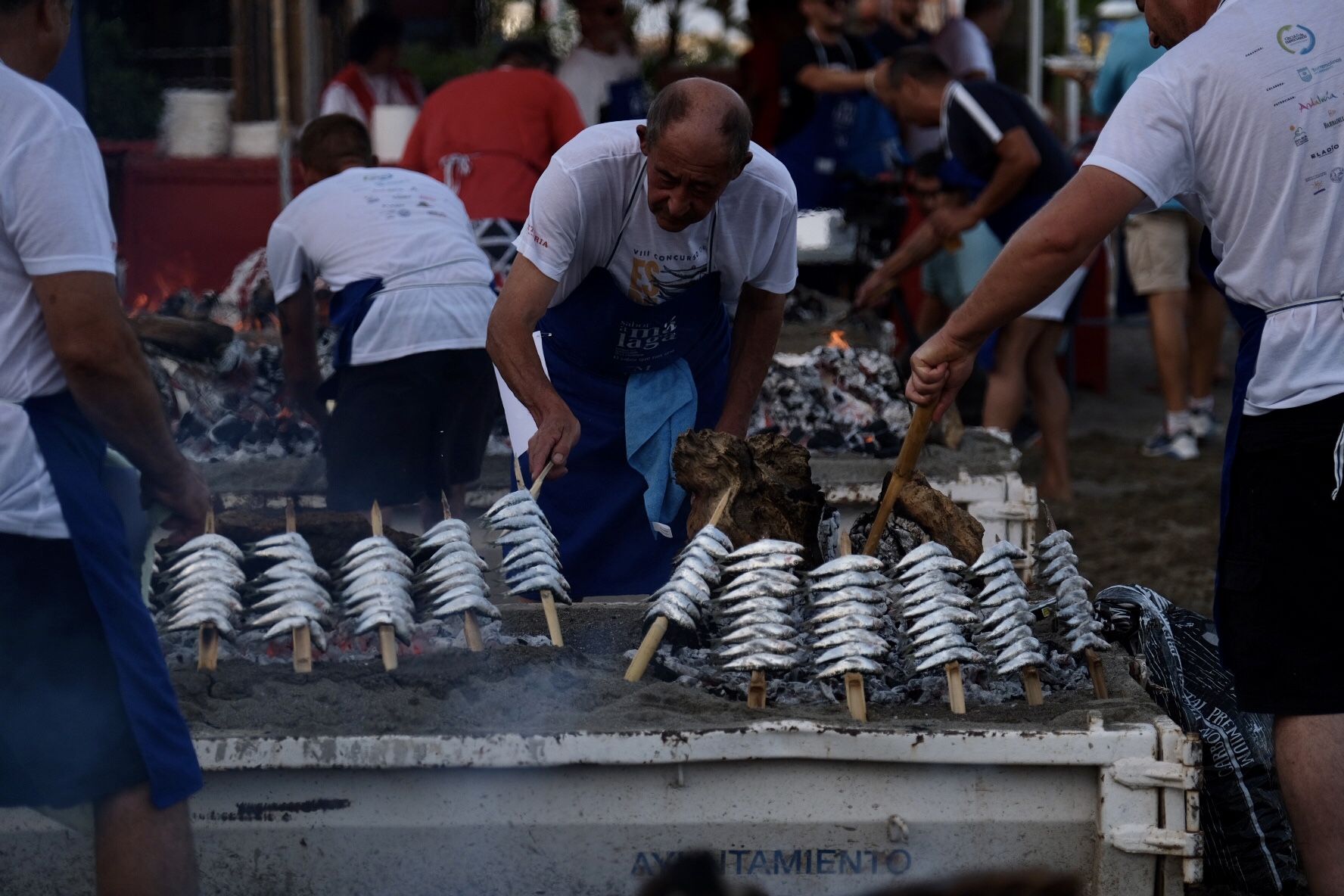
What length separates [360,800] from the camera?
2.91 meters

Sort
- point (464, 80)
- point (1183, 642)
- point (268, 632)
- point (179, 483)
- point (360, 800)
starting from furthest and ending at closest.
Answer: point (464, 80) → point (1183, 642) → point (268, 632) → point (360, 800) → point (179, 483)

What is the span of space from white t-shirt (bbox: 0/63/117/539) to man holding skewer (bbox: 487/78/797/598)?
4.61 feet

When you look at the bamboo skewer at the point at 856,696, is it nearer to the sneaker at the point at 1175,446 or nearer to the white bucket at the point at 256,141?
the sneaker at the point at 1175,446

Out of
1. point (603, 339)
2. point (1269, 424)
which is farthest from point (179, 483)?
point (1269, 424)

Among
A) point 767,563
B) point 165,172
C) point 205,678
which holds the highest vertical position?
point 767,563

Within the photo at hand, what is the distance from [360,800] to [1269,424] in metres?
1.92

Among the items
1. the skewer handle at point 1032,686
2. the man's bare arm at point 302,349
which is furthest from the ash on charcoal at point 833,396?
the skewer handle at point 1032,686

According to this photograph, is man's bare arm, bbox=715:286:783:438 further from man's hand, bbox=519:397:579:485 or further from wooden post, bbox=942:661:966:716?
wooden post, bbox=942:661:966:716

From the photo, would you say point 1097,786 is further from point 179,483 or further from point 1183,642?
point 179,483

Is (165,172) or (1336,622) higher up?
(1336,622)

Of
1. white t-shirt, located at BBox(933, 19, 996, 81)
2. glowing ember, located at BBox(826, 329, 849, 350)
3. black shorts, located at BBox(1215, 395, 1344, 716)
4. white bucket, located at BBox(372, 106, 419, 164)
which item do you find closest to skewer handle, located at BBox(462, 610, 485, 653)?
black shorts, located at BBox(1215, 395, 1344, 716)

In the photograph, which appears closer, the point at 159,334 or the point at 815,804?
the point at 815,804

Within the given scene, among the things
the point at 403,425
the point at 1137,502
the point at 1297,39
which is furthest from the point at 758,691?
the point at 1137,502

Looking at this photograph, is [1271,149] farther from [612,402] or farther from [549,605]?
[612,402]
